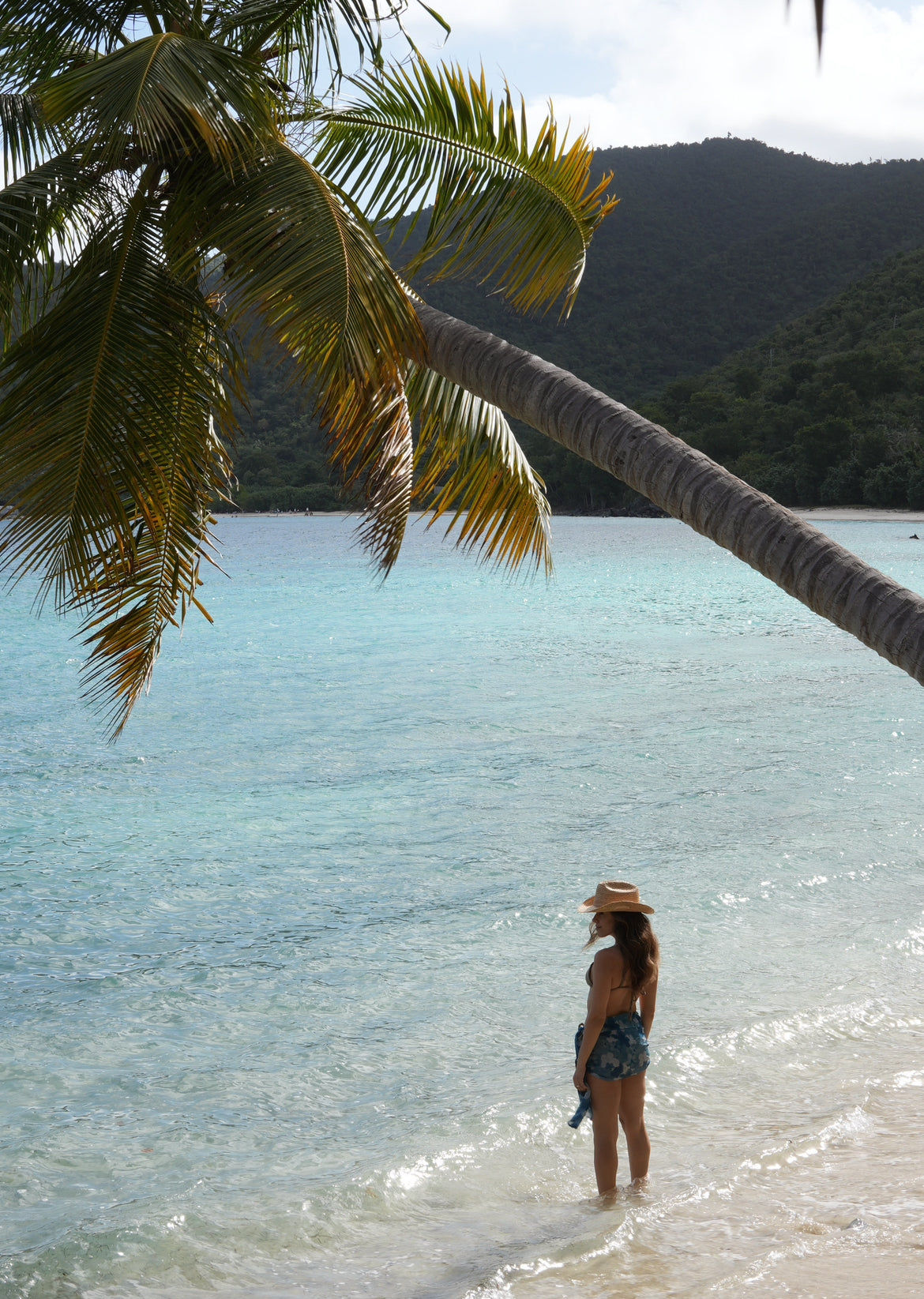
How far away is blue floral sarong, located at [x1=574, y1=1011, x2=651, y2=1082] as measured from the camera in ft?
12.2

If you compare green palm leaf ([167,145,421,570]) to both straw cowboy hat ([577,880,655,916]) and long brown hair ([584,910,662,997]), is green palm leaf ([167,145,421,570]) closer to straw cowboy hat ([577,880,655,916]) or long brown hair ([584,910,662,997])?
straw cowboy hat ([577,880,655,916])

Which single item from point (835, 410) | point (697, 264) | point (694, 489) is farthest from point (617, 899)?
point (697, 264)

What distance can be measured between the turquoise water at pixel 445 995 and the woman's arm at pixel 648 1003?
833 mm

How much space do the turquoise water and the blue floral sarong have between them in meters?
0.67

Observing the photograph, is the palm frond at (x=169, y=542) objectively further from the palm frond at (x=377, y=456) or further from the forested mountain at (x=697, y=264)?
the forested mountain at (x=697, y=264)

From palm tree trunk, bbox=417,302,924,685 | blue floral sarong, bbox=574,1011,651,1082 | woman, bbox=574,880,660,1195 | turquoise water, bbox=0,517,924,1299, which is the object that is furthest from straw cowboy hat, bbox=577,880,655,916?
turquoise water, bbox=0,517,924,1299

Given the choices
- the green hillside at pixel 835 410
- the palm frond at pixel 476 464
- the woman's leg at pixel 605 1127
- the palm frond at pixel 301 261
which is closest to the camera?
the woman's leg at pixel 605 1127

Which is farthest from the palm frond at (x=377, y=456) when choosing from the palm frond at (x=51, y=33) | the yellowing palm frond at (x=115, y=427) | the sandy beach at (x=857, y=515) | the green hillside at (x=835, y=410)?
the green hillside at (x=835, y=410)

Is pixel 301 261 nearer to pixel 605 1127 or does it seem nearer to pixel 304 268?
pixel 304 268

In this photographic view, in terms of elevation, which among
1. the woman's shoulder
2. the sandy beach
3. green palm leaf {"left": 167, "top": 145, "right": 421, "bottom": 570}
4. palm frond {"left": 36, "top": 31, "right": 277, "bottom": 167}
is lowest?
the woman's shoulder

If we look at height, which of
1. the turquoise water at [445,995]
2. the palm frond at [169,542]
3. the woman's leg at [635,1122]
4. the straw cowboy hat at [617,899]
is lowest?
the turquoise water at [445,995]

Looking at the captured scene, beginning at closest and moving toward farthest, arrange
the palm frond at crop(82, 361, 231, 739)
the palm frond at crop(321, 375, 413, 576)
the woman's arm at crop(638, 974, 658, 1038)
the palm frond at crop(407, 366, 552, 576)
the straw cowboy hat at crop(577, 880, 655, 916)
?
the straw cowboy hat at crop(577, 880, 655, 916), the woman's arm at crop(638, 974, 658, 1038), the palm frond at crop(82, 361, 231, 739), the palm frond at crop(321, 375, 413, 576), the palm frond at crop(407, 366, 552, 576)

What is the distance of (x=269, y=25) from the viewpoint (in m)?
5.69

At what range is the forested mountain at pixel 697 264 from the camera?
75.9m
